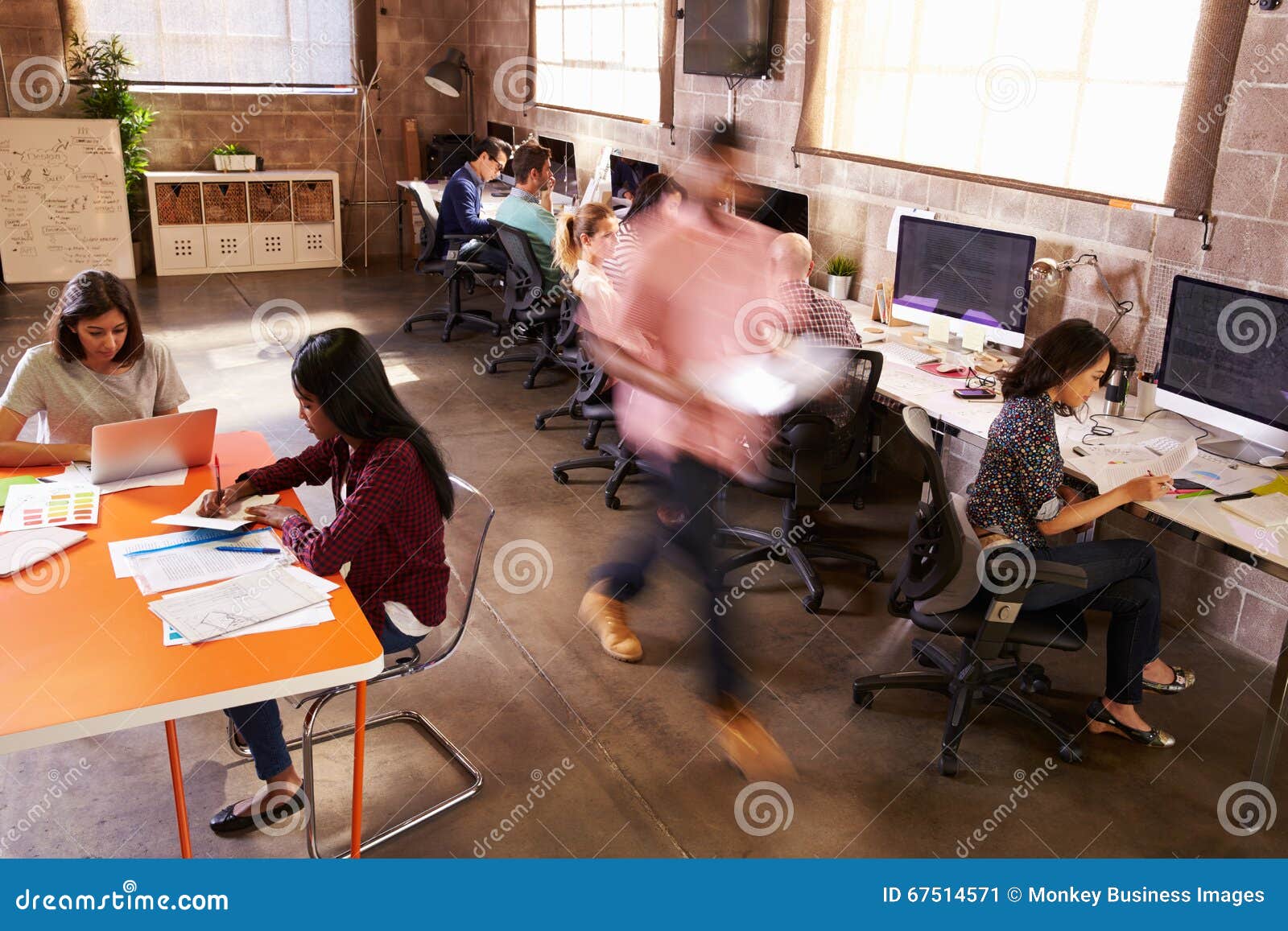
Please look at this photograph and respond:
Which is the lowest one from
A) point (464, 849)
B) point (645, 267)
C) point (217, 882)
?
point (464, 849)

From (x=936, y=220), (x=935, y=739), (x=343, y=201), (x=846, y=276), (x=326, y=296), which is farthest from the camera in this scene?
(x=343, y=201)

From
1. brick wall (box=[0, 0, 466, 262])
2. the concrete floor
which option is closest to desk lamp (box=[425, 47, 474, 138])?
brick wall (box=[0, 0, 466, 262])

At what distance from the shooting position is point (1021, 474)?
298 centimetres

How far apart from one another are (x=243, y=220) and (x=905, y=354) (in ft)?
21.4

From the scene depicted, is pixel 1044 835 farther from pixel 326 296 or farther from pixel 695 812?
pixel 326 296

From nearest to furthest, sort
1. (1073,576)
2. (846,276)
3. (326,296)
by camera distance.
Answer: (1073,576), (846,276), (326,296)

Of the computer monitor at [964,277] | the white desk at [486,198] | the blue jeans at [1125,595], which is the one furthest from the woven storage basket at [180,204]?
the blue jeans at [1125,595]

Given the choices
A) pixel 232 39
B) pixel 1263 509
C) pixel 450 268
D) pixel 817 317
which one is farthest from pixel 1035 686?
pixel 232 39

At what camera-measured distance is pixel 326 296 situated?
8.24 metres

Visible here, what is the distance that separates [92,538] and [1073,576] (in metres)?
2.49

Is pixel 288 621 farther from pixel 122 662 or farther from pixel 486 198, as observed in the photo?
pixel 486 198

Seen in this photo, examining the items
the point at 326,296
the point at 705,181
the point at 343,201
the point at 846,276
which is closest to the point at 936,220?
the point at 846,276

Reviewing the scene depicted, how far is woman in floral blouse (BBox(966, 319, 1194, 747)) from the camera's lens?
2.96 meters

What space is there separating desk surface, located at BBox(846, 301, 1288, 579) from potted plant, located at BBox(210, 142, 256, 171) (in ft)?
19.9
